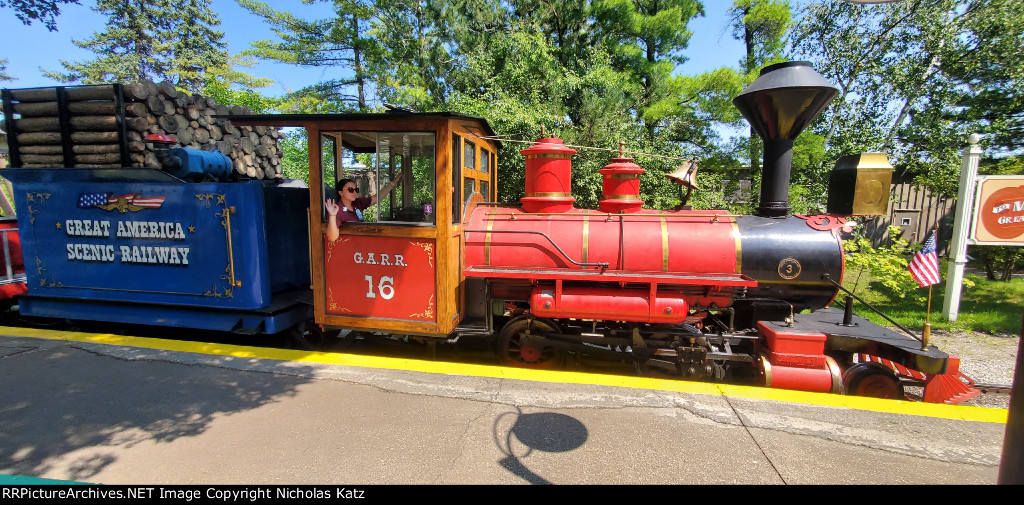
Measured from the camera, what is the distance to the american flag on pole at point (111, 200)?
4605 mm

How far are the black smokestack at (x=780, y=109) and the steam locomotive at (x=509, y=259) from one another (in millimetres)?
19

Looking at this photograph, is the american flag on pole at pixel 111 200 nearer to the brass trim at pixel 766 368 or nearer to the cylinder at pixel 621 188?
the cylinder at pixel 621 188

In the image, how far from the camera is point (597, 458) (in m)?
2.65

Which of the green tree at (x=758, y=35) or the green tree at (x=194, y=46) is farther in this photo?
the green tree at (x=194, y=46)

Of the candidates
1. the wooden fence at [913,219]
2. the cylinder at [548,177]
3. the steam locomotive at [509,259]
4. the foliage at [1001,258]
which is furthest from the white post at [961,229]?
the wooden fence at [913,219]

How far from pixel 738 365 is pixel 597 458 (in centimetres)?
267

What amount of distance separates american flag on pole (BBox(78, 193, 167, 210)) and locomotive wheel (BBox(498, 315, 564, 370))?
386 cm

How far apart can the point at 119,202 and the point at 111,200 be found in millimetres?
108

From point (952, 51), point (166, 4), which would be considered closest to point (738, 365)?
point (952, 51)

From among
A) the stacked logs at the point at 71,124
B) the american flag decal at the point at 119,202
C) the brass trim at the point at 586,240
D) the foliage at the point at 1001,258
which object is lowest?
the foliage at the point at 1001,258

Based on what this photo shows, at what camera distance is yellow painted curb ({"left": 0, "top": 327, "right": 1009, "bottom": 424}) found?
3.25 m

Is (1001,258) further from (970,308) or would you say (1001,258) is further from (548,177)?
(548,177)
